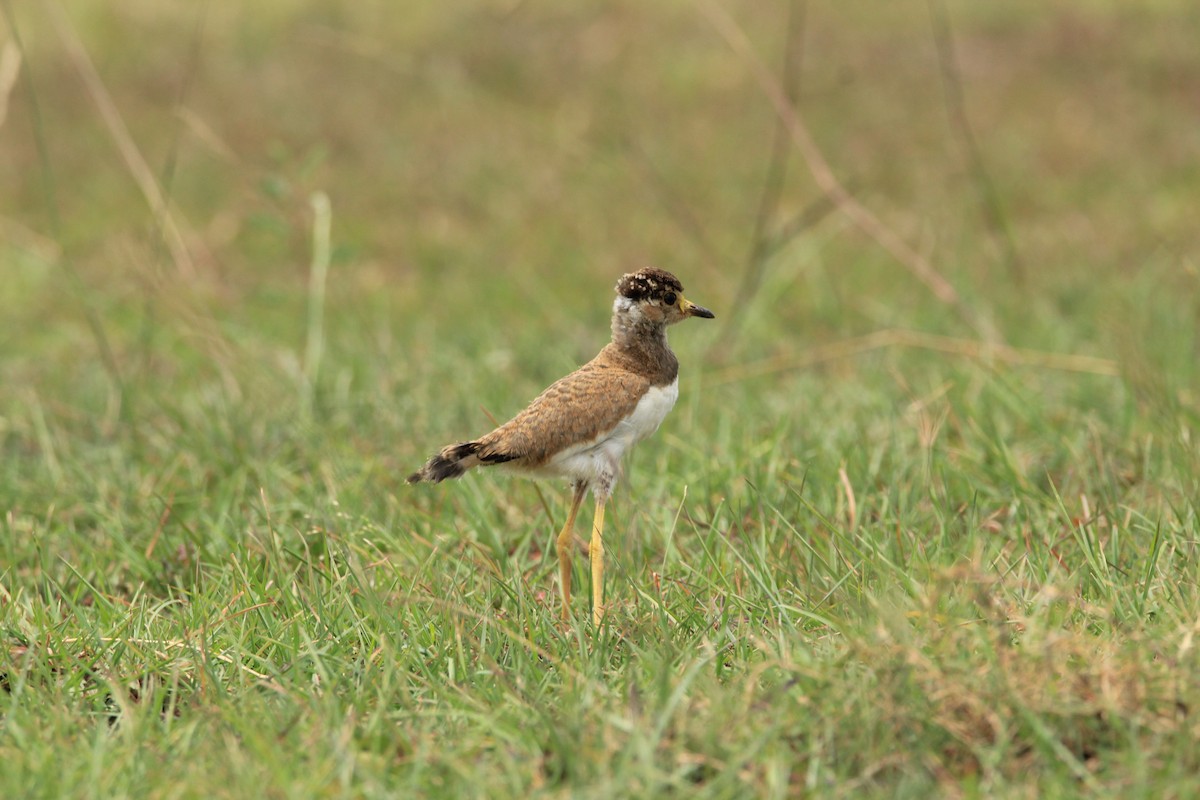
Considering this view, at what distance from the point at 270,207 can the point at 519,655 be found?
8405 millimetres

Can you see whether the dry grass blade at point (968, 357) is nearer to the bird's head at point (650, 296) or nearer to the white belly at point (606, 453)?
the bird's head at point (650, 296)

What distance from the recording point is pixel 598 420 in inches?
145

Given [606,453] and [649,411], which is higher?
[649,411]

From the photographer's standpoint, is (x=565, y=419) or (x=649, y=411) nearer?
(x=565, y=419)

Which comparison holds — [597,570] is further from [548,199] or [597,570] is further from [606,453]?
[548,199]

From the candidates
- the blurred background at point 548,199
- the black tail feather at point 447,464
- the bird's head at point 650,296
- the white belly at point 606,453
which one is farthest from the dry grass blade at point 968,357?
the black tail feather at point 447,464

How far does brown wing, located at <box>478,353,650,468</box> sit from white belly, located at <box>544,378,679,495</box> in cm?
3

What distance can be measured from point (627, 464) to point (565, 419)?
0.42 meters

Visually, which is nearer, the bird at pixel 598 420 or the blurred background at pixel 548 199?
the bird at pixel 598 420

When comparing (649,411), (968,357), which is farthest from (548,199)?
(649,411)

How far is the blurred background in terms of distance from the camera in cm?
620

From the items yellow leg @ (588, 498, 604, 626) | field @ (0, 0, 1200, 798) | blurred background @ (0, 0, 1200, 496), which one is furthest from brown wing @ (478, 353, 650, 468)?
blurred background @ (0, 0, 1200, 496)

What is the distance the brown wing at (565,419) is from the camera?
3621mm

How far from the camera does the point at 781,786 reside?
259 centimetres
